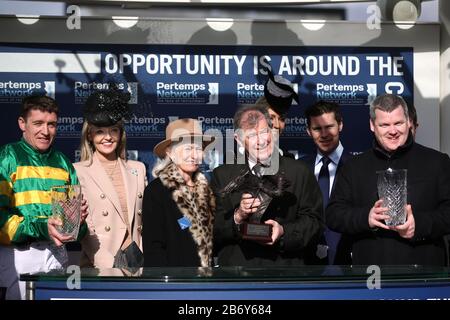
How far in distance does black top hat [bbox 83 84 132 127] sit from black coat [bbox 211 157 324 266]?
3.06 feet

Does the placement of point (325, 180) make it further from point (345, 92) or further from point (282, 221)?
point (282, 221)

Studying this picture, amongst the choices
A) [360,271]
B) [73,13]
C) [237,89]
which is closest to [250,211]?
[360,271]

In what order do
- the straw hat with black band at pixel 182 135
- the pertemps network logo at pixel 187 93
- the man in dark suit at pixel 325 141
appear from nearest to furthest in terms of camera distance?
the straw hat with black band at pixel 182 135
the man in dark suit at pixel 325 141
the pertemps network logo at pixel 187 93

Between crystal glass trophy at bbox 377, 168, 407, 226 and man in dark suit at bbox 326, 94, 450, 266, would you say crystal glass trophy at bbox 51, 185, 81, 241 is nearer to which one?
man in dark suit at bbox 326, 94, 450, 266

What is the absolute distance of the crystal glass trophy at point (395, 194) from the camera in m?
4.93

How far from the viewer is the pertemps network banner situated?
6.95 metres

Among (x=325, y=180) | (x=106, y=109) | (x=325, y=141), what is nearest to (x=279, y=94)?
(x=325, y=141)

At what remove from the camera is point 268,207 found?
5266mm

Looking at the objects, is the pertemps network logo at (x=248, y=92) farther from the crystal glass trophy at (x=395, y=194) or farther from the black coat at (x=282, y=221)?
the crystal glass trophy at (x=395, y=194)

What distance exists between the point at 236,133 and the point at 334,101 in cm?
192

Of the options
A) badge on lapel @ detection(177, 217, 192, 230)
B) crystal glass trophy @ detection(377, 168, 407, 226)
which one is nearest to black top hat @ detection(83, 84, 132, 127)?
badge on lapel @ detection(177, 217, 192, 230)

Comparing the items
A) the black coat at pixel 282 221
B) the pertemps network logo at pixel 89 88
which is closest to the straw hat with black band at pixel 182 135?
the black coat at pixel 282 221

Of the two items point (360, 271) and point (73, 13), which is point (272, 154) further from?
point (73, 13)

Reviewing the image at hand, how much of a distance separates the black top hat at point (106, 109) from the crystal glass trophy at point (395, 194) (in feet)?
6.17
